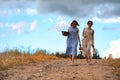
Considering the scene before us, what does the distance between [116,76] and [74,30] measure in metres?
4.74

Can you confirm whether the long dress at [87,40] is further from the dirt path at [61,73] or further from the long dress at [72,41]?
the dirt path at [61,73]

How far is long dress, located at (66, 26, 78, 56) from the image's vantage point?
A: 71.9ft

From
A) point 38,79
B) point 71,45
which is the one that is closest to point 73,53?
point 71,45

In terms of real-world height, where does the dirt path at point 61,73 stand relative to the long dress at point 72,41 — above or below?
below

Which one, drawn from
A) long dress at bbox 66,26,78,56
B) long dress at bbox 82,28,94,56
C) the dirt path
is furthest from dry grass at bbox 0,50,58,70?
long dress at bbox 82,28,94,56

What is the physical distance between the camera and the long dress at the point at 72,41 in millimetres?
21906

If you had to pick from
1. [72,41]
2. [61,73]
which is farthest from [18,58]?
[61,73]

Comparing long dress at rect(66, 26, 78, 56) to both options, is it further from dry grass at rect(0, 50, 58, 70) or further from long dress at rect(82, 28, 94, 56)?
dry grass at rect(0, 50, 58, 70)

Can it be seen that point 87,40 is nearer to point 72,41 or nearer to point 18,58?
point 72,41

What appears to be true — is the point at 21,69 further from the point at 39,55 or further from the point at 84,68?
the point at 39,55

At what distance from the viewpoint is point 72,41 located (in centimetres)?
2212

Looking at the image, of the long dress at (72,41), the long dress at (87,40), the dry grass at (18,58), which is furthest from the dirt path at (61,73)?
the long dress at (87,40)

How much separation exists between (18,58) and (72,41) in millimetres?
4016

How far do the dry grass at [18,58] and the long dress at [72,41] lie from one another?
8.01ft
